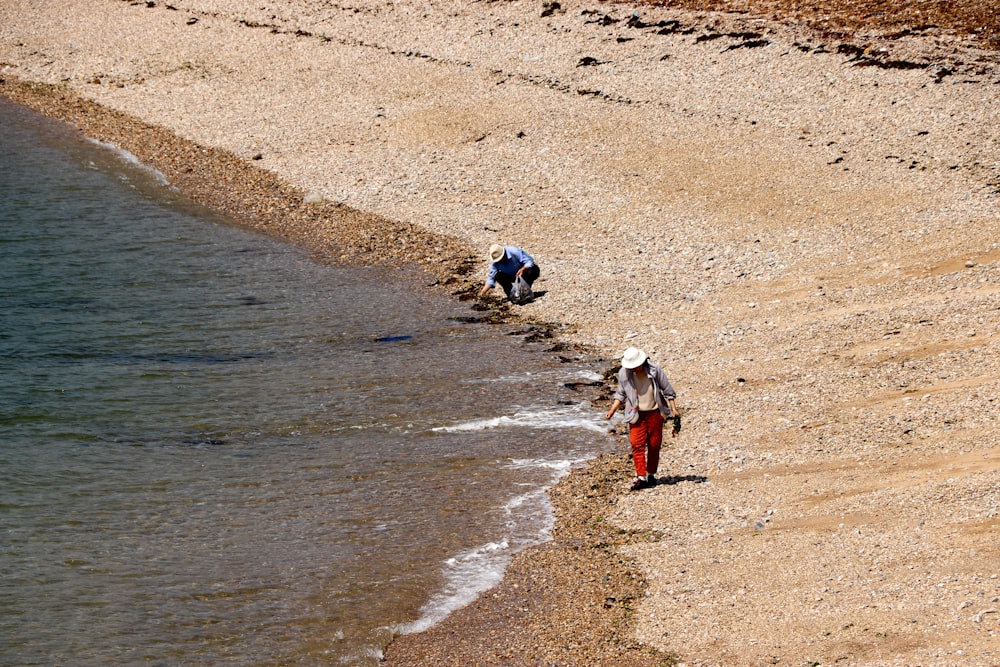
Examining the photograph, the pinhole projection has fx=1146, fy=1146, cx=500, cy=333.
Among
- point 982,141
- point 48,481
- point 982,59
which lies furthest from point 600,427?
point 982,59

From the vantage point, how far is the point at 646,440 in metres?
14.1

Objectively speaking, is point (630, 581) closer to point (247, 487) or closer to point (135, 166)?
point (247, 487)

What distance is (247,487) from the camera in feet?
48.1

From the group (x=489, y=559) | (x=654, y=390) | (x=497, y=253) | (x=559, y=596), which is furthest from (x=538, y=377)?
(x=559, y=596)

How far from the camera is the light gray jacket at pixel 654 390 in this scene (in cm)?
1375

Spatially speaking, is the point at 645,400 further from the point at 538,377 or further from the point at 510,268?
the point at 510,268

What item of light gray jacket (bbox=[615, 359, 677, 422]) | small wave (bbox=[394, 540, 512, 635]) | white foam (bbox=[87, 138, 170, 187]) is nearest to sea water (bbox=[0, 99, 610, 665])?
small wave (bbox=[394, 540, 512, 635])

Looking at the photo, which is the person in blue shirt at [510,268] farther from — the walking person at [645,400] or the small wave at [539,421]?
the walking person at [645,400]

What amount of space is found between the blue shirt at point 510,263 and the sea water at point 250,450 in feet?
2.97

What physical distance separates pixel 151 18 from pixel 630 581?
34.0 m

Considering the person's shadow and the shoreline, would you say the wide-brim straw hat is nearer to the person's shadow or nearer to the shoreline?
the person's shadow

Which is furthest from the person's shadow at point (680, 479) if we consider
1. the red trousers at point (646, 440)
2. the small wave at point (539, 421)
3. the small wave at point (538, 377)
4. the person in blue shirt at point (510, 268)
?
the person in blue shirt at point (510, 268)

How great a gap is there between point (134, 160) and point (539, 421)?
18.2m

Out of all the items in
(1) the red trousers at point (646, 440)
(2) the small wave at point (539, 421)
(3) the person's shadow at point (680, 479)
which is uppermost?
(1) the red trousers at point (646, 440)
